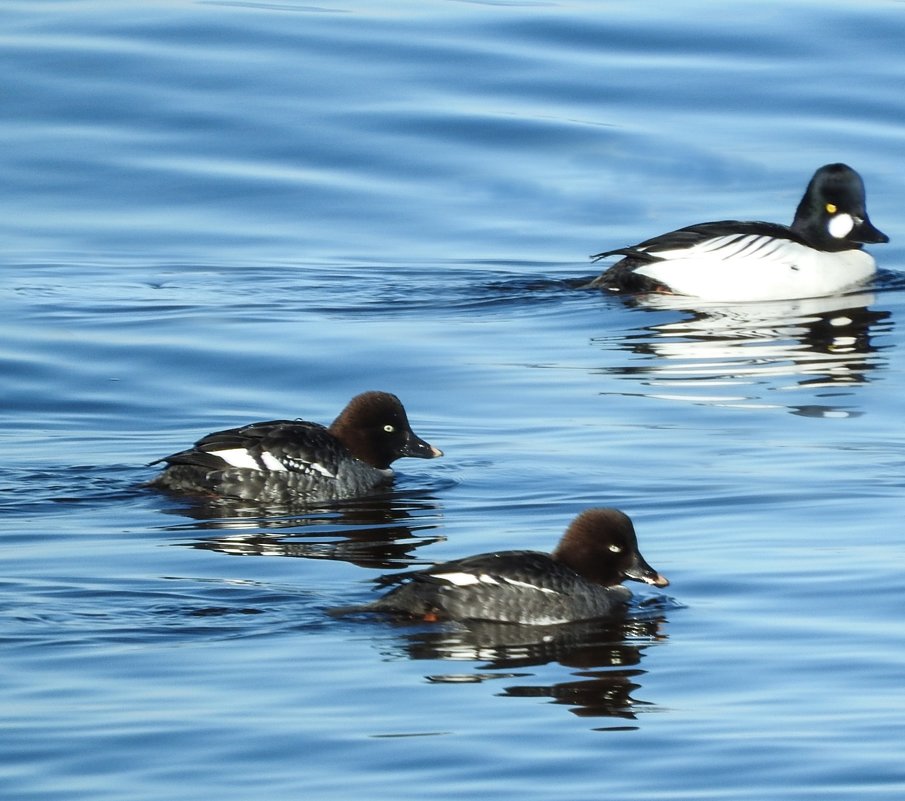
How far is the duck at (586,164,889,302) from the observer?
17.4m

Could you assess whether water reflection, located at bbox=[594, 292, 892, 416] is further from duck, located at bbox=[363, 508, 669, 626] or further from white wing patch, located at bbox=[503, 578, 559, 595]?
white wing patch, located at bbox=[503, 578, 559, 595]

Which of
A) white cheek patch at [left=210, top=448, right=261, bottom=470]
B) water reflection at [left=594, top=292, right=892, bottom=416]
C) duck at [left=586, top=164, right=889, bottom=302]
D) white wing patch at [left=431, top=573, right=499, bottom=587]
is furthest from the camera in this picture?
duck at [left=586, top=164, right=889, bottom=302]

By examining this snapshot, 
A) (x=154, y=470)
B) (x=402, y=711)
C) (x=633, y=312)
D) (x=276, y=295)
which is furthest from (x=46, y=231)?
(x=402, y=711)

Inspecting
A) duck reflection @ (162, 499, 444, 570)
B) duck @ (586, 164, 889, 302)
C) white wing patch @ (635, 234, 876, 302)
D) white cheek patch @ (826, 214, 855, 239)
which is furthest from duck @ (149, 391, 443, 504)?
white cheek patch @ (826, 214, 855, 239)

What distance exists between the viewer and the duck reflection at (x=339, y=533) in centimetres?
1021

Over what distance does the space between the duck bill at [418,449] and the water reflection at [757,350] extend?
2.30 meters

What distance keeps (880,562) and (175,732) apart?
381 centimetres

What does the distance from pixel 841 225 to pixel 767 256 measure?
0.98 metres

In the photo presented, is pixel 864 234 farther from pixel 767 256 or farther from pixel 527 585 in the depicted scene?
pixel 527 585

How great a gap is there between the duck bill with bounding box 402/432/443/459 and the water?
0.60ft

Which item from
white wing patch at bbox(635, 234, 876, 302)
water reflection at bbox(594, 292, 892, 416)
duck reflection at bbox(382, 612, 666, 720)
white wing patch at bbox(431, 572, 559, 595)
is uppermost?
white wing patch at bbox(635, 234, 876, 302)

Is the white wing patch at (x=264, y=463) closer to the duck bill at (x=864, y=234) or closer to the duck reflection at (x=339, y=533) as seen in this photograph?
the duck reflection at (x=339, y=533)

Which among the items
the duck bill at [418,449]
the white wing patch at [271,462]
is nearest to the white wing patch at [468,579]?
the white wing patch at [271,462]

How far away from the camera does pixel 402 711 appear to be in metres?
7.75
